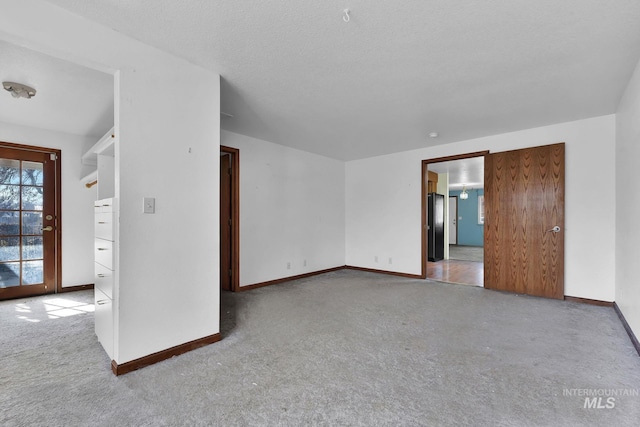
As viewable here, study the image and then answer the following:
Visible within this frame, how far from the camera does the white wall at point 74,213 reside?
13.2 ft

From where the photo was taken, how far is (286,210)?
4797 mm

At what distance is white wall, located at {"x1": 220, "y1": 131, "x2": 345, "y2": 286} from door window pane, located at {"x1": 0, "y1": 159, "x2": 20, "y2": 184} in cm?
266

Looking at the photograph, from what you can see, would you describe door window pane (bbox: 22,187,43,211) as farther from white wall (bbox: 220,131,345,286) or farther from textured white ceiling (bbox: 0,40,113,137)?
white wall (bbox: 220,131,345,286)

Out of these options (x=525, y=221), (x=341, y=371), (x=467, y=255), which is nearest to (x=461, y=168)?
(x=467, y=255)

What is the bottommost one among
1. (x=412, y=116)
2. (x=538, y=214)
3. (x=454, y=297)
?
(x=454, y=297)

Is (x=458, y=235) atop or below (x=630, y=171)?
below

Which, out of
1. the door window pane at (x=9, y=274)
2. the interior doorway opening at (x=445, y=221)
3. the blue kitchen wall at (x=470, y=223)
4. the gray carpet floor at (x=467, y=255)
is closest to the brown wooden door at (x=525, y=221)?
the interior doorway opening at (x=445, y=221)

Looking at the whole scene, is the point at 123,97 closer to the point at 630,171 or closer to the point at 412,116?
the point at 412,116

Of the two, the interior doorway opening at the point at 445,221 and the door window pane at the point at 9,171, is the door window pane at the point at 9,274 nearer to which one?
the door window pane at the point at 9,171

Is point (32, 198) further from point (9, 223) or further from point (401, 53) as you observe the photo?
point (401, 53)

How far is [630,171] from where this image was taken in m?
2.54

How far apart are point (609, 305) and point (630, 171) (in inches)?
69.7

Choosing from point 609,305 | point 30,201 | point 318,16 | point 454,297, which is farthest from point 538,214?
point 30,201

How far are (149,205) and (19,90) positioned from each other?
188 cm
